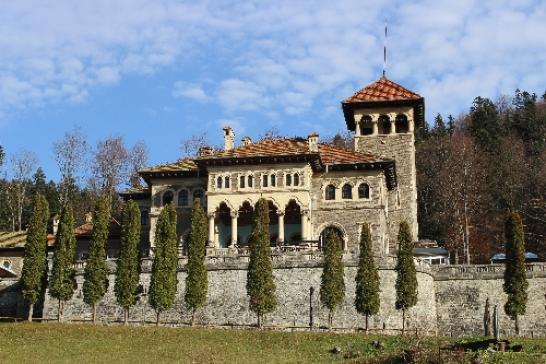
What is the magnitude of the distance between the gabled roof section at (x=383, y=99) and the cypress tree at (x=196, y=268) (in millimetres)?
18553

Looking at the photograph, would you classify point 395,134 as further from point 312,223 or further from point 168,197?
point 168,197

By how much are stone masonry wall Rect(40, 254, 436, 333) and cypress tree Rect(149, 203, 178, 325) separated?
57.8 inches

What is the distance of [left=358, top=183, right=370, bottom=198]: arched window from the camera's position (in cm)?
5144

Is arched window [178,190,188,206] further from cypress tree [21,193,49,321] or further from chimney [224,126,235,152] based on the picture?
cypress tree [21,193,49,321]

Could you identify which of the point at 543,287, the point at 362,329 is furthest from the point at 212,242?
the point at 543,287

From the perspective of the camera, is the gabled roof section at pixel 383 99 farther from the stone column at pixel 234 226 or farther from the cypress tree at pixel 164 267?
the cypress tree at pixel 164 267

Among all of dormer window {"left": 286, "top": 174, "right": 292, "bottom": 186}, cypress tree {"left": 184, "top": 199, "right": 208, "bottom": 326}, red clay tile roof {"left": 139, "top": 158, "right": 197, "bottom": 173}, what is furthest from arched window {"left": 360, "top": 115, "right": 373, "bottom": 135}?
cypress tree {"left": 184, "top": 199, "right": 208, "bottom": 326}

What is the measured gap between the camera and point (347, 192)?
51688 millimetres

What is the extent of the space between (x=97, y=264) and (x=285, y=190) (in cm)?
1282

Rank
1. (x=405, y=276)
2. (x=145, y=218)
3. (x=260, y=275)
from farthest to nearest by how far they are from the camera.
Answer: (x=145, y=218) < (x=260, y=275) < (x=405, y=276)

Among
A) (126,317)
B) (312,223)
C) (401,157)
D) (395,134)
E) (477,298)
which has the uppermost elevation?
(395,134)

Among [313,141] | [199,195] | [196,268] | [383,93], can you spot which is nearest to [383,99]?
[383,93]

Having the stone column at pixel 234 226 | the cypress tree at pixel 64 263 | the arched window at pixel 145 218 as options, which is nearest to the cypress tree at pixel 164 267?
the cypress tree at pixel 64 263

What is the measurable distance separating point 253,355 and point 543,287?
55.4 feet
